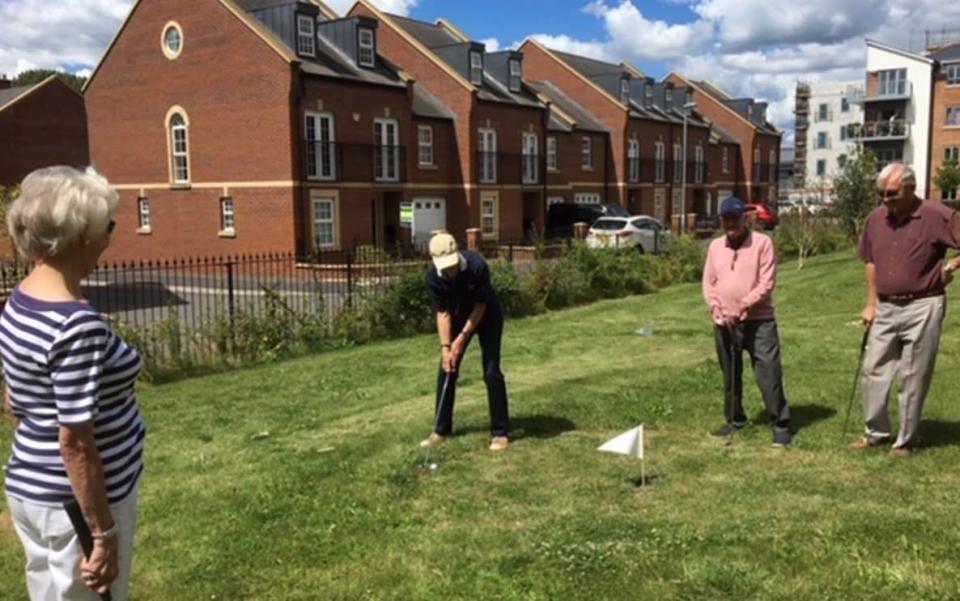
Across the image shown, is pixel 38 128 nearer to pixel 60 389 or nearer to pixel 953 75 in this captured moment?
pixel 60 389

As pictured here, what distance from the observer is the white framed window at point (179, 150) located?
98.9 ft

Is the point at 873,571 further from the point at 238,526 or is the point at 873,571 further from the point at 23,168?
the point at 23,168

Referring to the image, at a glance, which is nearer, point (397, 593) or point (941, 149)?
point (397, 593)

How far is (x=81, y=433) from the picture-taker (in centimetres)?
249

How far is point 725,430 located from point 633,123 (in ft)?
147

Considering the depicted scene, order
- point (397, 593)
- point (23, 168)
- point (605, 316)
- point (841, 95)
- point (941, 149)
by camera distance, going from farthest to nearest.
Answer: point (841, 95)
point (941, 149)
point (23, 168)
point (605, 316)
point (397, 593)

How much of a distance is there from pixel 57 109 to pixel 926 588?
49.8 meters

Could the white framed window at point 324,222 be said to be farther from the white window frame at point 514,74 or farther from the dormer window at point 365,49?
the white window frame at point 514,74

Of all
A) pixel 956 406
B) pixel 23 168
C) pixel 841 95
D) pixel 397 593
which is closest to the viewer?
pixel 397 593

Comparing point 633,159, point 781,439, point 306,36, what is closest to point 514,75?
point 633,159

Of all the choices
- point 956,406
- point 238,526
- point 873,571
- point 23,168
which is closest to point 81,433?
point 238,526

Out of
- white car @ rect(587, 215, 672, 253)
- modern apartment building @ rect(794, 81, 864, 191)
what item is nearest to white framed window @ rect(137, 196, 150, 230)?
white car @ rect(587, 215, 672, 253)

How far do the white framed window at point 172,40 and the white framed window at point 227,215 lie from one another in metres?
5.57

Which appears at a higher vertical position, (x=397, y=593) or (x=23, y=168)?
(x=23, y=168)
